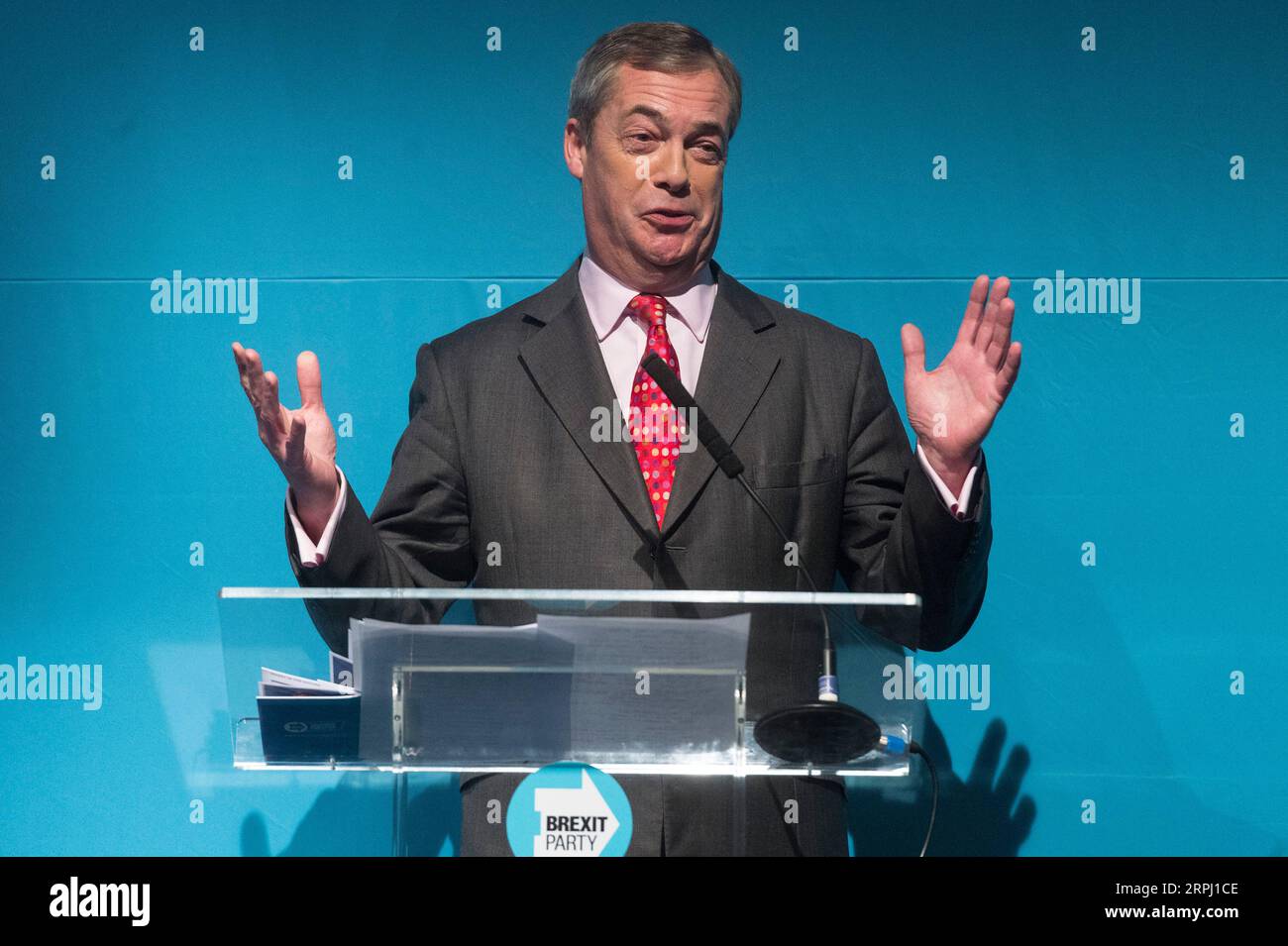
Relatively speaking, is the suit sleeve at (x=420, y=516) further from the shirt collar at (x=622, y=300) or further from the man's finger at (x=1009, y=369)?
the man's finger at (x=1009, y=369)

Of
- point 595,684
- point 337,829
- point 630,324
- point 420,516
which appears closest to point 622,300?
point 630,324

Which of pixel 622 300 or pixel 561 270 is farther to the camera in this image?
pixel 561 270

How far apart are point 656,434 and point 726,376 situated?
0.55ft

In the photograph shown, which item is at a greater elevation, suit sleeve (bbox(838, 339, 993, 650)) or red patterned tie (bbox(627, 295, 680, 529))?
red patterned tie (bbox(627, 295, 680, 529))

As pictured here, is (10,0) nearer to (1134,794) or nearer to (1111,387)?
(1111,387)

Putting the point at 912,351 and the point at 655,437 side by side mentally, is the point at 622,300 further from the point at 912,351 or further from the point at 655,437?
the point at 912,351

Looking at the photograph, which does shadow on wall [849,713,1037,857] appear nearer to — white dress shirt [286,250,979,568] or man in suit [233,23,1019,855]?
man in suit [233,23,1019,855]

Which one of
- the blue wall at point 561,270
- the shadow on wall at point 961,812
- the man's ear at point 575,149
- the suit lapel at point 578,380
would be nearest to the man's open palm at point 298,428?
the suit lapel at point 578,380

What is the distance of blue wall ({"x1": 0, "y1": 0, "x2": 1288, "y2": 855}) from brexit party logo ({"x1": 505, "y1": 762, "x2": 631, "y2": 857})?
1723 mm

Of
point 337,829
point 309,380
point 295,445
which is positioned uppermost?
point 309,380

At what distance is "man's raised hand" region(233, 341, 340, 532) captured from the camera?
8.69 feet

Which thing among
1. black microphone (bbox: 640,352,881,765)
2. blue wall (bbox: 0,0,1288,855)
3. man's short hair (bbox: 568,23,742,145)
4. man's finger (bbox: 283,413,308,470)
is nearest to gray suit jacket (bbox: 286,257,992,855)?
man's finger (bbox: 283,413,308,470)

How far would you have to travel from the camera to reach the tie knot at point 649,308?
325cm

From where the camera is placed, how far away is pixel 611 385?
317 centimetres
